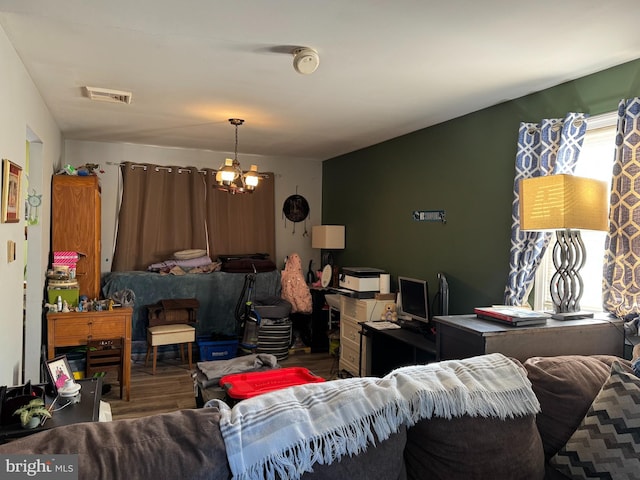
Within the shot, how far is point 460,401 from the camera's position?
1.49m

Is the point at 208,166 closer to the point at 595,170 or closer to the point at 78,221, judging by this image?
the point at 78,221

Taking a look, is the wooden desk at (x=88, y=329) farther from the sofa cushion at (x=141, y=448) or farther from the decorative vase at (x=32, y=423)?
the sofa cushion at (x=141, y=448)

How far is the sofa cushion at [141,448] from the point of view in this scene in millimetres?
1061

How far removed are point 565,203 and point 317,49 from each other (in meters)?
1.57

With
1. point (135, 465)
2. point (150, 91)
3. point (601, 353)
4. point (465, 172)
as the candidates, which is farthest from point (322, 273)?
point (135, 465)

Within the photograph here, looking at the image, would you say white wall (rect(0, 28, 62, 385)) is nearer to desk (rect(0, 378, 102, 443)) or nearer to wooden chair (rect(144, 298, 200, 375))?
desk (rect(0, 378, 102, 443))

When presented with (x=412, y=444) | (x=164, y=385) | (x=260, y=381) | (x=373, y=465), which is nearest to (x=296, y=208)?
(x=164, y=385)

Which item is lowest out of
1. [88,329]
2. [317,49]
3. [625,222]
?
[88,329]

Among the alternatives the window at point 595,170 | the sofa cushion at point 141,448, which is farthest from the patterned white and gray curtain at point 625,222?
the sofa cushion at point 141,448

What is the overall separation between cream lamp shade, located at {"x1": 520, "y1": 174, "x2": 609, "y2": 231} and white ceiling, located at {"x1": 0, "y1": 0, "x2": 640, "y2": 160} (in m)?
0.72

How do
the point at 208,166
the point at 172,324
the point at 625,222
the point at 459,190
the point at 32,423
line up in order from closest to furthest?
the point at 32,423, the point at 625,222, the point at 459,190, the point at 172,324, the point at 208,166

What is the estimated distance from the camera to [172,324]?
4973 mm

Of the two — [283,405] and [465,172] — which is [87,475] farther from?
[465,172]

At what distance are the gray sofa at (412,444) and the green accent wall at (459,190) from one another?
1.59 meters
